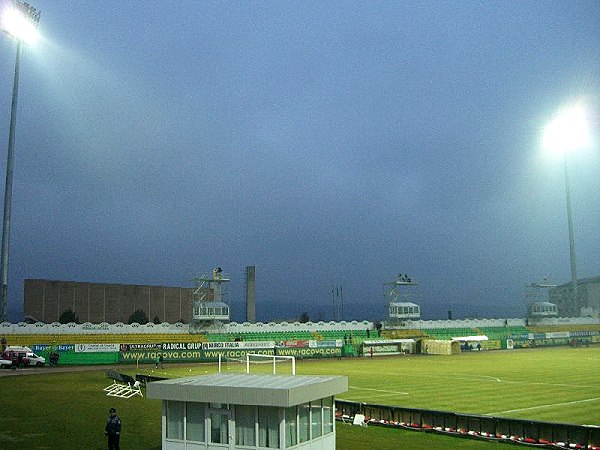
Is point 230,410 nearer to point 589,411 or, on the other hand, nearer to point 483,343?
point 589,411

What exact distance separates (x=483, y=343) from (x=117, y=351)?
186 ft

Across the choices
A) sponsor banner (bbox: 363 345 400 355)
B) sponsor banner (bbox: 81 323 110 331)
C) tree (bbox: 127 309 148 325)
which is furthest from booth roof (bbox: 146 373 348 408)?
tree (bbox: 127 309 148 325)

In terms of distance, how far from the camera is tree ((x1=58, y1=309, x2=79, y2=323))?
102312 millimetres

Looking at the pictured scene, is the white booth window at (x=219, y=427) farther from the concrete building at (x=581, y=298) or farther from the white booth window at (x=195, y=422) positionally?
the concrete building at (x=581, y=298)

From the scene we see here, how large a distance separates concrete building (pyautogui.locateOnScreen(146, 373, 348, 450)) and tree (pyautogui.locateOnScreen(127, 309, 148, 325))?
311 feet

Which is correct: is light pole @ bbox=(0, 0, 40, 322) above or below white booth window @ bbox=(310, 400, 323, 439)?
above

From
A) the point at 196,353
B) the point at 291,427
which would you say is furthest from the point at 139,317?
the point at 291,427

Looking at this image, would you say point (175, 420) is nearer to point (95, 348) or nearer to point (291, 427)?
point (291, 427)

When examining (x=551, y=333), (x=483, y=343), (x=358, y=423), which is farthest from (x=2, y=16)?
(x=551, y=333)

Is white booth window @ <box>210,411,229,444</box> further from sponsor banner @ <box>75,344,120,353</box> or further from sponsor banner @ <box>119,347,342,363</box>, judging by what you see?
sponsor banner @ <box>75,344,120,353</box>

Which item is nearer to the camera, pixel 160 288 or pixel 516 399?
pixel 516 399

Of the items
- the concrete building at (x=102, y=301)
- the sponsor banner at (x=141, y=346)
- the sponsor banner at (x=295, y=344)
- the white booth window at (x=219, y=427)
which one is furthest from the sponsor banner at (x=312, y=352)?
the white booth window at (x=219, y=427)

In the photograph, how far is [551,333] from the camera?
116312 millimetres

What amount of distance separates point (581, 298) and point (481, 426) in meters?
138
